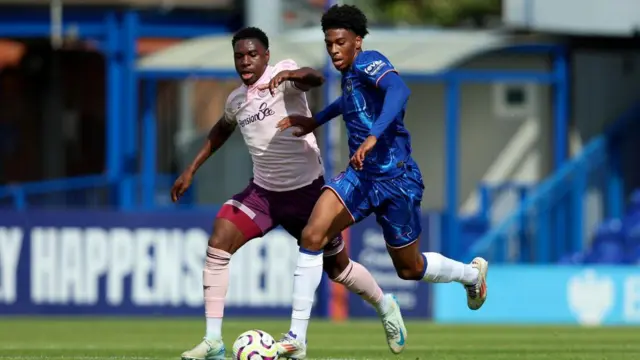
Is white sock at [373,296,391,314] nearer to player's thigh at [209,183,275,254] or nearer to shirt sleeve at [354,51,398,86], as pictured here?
player's thigh at [209,183,275,254]

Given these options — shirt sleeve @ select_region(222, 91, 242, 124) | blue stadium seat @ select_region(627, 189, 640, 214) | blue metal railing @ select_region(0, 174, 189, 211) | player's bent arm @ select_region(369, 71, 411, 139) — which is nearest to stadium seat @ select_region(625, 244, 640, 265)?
blue stadium seat @ select_region(627, 189, 640, 214)

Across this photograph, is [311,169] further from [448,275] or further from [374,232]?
[374,232]

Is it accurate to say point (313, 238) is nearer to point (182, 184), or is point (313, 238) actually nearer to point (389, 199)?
point (389, 199)

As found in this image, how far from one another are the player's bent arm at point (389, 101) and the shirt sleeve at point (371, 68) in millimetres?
34

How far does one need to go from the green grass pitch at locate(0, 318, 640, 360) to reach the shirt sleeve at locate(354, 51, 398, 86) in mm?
2240

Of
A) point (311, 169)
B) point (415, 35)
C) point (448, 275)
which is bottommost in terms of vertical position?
point (448, 275)

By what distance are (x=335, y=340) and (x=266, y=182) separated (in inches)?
145

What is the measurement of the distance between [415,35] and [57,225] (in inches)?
275

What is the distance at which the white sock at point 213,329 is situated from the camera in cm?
1015

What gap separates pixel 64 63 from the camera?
3019 cm

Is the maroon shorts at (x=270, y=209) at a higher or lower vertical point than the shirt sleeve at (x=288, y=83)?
lower

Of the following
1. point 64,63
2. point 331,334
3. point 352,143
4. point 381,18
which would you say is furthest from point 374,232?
point 381,18

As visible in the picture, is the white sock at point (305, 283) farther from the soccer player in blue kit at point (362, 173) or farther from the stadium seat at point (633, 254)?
the stadium seat at point (633, 254)

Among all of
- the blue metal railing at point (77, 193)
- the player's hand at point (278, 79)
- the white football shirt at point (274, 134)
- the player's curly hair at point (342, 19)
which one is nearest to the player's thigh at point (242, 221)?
the white football shirt at point (274, 134)
